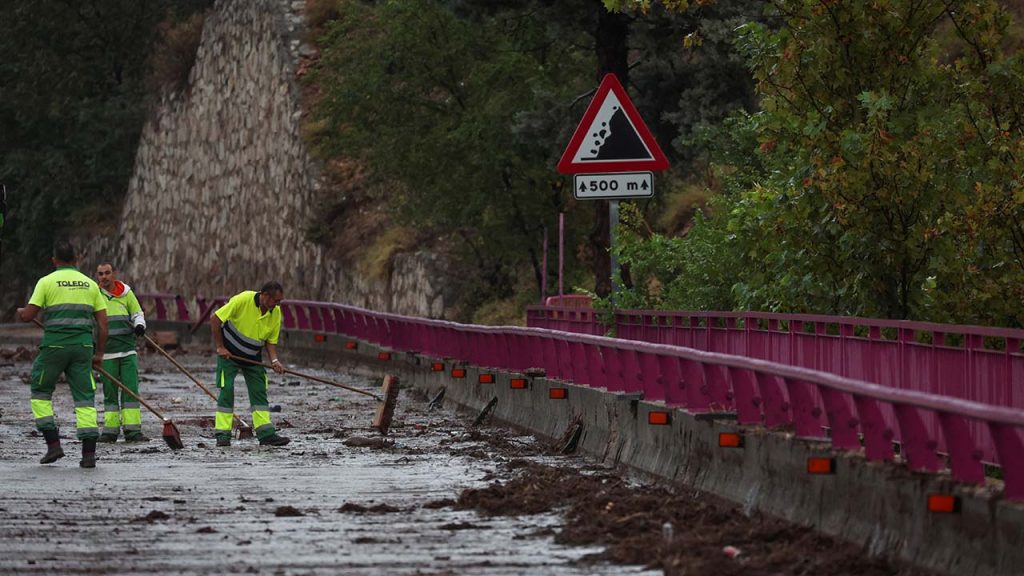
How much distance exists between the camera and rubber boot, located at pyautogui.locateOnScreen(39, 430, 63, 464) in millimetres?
18031

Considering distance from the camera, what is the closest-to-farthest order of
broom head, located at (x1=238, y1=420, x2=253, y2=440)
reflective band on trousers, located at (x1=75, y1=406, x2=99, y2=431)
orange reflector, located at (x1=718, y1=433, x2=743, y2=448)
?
orange reflector, located at (x1=718, y1=433, x2=743, y2=448) < reflective band on trousers, located at (x1=75, y1=406, x2=99, y2=431) < broom head, located at (x1=238, y1=420, x2=253, y2=440)

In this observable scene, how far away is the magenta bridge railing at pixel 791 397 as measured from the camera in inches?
414

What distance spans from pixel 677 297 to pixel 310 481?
11336 mm

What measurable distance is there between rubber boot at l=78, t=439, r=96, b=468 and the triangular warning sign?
507cm

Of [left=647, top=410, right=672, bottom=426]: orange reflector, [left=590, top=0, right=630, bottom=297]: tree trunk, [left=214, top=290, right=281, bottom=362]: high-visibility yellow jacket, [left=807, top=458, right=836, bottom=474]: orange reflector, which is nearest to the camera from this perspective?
[left=807, top=458, right=836, bottom=474]: orange reflector

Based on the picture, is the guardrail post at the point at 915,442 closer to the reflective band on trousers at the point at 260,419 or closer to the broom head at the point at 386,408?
the reflective band on trousers at the point at 260,419

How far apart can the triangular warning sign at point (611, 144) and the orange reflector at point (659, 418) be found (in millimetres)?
4794

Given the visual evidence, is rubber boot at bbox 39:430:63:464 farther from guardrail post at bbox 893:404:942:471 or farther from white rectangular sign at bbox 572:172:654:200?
guardrail post at bbox 893:404:942:471

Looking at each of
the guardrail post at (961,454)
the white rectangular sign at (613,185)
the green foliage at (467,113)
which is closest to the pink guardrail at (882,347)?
the white rectangular sign at (613,185)

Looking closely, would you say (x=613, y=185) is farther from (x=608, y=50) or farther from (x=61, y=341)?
(x=608, y=50)

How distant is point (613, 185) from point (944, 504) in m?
10.6

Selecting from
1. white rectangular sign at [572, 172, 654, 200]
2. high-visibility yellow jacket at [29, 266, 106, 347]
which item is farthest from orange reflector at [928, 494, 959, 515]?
white rectangular sign at [572, 172, 654, 200]

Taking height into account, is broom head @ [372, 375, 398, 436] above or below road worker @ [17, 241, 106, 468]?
below

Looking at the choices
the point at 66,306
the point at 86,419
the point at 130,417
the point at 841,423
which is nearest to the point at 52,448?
the point at 86,419
